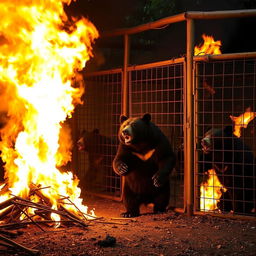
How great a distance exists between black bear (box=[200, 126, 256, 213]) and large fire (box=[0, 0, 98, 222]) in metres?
2.30

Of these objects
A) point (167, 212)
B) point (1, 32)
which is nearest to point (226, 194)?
point (167, 212)

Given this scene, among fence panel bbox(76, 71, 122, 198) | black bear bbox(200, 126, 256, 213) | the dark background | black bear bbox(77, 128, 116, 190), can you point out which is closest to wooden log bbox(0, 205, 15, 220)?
black bear bbox(200, 126, 256, 213)

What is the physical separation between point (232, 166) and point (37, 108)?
3341mm

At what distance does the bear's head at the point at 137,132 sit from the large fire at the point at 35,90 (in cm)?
113

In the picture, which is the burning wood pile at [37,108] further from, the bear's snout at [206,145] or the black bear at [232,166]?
the black bear at [232,166]

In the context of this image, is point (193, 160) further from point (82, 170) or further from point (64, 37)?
point (82, 170)

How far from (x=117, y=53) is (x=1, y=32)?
5.63 meters

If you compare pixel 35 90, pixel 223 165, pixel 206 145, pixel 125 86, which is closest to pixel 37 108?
pixel 35 90

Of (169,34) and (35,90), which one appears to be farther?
(169,34)

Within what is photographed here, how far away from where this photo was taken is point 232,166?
23.6 feet

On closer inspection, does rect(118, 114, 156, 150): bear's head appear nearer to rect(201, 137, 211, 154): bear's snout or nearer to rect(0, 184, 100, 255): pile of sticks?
rect(201, 137, 211, 154): bear's snout

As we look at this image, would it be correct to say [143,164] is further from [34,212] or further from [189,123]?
[34,212]

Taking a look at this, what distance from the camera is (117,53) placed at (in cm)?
1283

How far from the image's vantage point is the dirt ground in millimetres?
5059
